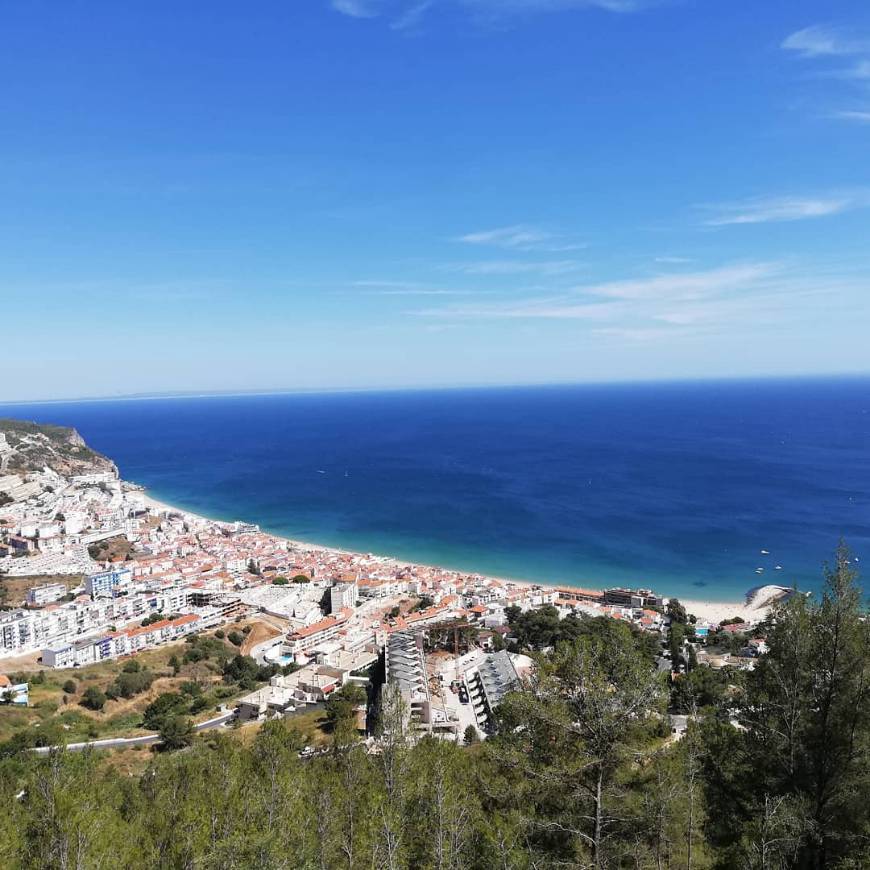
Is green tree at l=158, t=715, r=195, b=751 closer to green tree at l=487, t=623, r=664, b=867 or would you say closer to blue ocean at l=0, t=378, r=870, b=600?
green tree at l=487, t=623, r=664, b=867

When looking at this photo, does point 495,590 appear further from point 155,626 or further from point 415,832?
point 415,832

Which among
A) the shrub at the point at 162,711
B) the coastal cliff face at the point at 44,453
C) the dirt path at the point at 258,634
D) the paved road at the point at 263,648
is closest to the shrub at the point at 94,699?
the shrub at the point at 162,711

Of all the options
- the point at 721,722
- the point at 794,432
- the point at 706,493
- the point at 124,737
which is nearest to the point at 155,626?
the point at 124,737

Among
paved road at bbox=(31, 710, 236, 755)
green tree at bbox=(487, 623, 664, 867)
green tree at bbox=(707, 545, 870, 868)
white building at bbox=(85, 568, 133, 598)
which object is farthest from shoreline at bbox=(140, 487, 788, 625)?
green tree at bbox=(487, 623, 664, 867)

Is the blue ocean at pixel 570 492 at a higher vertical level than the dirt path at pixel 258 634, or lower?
higher

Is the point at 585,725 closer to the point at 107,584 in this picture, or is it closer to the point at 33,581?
the point at 107,584

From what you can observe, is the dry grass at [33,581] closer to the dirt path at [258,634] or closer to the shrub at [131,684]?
the dirt path at [258,634]

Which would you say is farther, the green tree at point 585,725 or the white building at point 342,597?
the white building at point 342,597
